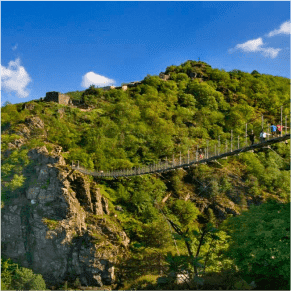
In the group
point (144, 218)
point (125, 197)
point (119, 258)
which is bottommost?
point (119, 258)

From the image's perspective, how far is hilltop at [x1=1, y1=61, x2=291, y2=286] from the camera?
49.4 ft

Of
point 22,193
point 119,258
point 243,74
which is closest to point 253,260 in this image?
point 119,258

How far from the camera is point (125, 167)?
20.5 m

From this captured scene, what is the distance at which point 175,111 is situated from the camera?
30453 mm

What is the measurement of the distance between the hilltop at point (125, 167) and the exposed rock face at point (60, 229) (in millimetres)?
51

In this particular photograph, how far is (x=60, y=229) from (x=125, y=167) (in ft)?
22.2

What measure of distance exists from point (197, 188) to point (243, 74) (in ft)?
80.3

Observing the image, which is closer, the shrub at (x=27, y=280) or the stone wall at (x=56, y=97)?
the shrub at (x=27, y=280)

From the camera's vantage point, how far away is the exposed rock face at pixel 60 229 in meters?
14.5

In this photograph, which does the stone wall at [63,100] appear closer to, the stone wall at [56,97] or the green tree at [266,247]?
the stone wall at [56,97]

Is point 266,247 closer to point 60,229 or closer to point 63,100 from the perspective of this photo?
point 60,229

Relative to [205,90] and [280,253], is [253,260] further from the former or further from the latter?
[205,90]

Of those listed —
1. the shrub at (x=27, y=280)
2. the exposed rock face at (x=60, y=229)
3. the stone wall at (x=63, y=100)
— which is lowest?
the shrub at (x=27, y=280)

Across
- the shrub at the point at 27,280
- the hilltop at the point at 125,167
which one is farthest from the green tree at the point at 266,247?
the shrub at the point at 27,280
